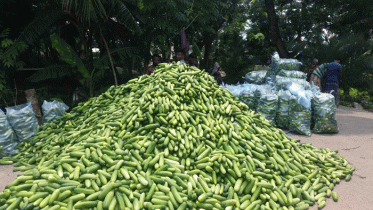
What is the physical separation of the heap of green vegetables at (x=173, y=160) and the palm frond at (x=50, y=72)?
7.82 ft

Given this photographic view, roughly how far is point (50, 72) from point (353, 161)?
6.84 metres

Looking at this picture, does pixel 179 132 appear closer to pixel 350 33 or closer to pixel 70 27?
pixel 70 27

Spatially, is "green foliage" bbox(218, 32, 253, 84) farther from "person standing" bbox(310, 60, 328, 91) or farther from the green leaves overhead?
the green leaves overhead

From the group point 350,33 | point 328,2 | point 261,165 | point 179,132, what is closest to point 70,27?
point 179,132

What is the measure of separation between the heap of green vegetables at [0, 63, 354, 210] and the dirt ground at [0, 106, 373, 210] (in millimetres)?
146

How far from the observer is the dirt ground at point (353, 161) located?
304cm

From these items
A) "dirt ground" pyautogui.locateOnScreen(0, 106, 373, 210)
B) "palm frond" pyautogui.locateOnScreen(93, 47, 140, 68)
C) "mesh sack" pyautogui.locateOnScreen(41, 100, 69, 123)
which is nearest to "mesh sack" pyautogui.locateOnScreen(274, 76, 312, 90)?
"dirt ground" pyautogui.locateOnScreen(0, 106, 373, 210)

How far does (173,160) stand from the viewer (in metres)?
2.85

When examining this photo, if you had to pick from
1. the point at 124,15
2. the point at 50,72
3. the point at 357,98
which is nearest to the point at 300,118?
the point at 124,15

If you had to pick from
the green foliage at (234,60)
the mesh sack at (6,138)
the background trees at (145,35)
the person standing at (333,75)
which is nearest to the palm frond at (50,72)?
the background trees at (145,35)

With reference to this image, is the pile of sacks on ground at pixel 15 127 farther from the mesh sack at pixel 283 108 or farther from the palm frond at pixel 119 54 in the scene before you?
the mesh sack at pixel 283 108

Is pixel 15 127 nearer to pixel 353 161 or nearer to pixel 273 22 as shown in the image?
pixel 353 161

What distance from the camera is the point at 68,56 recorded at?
5.51 m

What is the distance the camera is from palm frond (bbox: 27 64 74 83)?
6063 millimetres
